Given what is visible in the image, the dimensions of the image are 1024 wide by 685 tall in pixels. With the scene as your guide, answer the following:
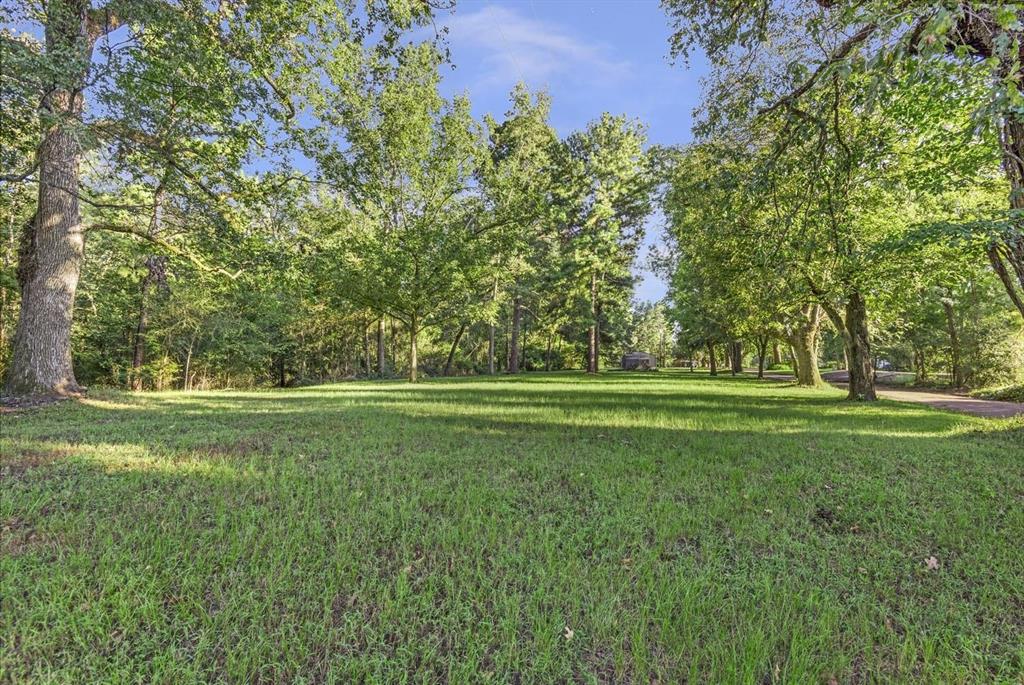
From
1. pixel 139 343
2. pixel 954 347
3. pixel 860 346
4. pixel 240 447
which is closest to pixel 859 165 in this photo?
pixel 860 346

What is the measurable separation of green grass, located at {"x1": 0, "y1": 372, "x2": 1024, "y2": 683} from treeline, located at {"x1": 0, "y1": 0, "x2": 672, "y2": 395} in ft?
16.9

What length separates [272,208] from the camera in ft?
37.3

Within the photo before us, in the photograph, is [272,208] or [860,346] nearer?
[272,208]

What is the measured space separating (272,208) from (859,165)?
525 inches

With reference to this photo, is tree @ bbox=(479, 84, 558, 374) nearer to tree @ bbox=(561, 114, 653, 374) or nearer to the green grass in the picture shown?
tree @ bbox=(561, 114, 653, 374)

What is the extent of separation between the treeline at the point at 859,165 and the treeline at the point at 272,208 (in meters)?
4.55

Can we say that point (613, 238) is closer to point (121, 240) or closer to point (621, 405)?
point (621, 405)

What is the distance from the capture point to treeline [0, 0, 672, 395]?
24.6 ft

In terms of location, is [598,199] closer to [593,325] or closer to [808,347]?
[593,325]

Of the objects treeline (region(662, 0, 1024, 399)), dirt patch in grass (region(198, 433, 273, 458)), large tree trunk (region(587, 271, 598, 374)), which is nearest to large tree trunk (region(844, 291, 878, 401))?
treeline (region(662, 0, 1024, 399))

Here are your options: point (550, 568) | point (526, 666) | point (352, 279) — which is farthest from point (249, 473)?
point (352, 279)

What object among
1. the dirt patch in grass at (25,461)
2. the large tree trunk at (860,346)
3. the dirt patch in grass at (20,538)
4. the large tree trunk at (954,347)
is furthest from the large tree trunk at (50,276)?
the large tree trunk at (954,347)

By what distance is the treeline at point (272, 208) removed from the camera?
750 centimetres

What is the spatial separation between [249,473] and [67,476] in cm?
149
